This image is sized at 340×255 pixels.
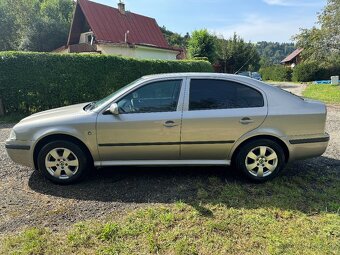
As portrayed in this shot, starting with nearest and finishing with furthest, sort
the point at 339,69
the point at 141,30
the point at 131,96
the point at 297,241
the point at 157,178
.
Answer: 1. the point at 297,241
2. the point at 131,96
3. the point at 157,178
4. the point at 141,30
5. the point at 339,69

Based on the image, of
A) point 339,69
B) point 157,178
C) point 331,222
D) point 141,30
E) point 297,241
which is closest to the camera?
point 297,241

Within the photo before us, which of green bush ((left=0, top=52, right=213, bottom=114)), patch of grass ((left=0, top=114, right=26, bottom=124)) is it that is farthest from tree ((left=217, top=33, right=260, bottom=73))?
patch of grass ((left=0, top=114, right=26, bottom=124))

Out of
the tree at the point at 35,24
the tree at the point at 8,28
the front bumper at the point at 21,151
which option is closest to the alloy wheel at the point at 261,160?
the front bumper at the point at 21,151

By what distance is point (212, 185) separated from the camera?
449 cm

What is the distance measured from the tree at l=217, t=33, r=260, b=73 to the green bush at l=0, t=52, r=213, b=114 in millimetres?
30112

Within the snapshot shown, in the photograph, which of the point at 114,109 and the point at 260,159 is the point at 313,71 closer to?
the point at 260,159

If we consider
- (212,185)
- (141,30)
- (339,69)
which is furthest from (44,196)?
(339,69)

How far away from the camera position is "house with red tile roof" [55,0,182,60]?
26312 mm

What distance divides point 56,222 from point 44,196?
2.53 ft

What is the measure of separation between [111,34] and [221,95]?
2509cm

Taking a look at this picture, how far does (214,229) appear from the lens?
11.1 feet

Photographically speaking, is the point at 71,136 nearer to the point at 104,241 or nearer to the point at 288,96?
the point at 104,241

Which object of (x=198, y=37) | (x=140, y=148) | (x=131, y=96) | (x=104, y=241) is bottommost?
(x=104, y=241)

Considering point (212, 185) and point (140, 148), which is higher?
point (140, 148)
